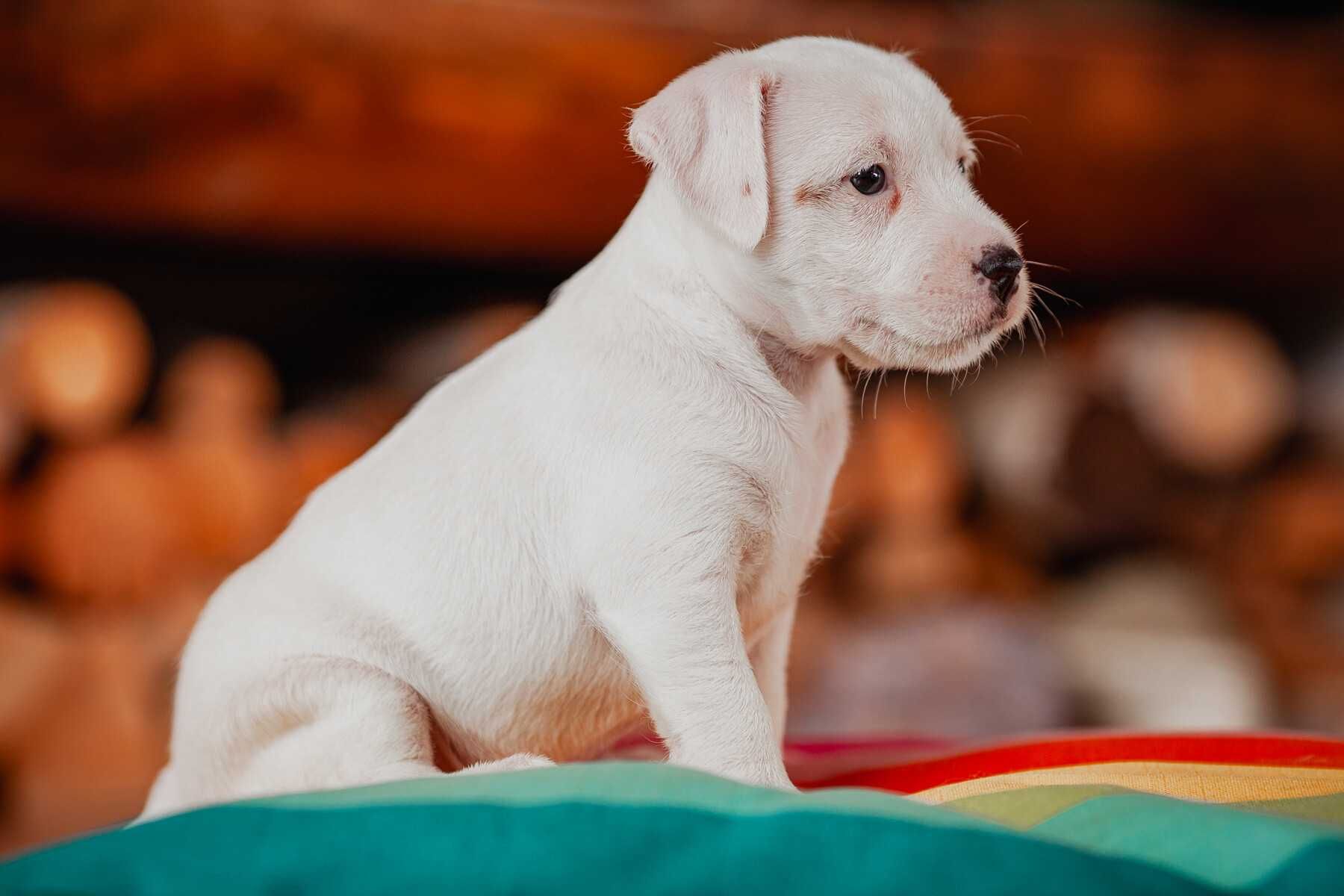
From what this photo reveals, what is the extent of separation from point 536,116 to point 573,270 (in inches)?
17.8

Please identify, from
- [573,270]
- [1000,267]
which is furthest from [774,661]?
[573,270]

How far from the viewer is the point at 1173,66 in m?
2.69

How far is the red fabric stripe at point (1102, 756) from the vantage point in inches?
39.4

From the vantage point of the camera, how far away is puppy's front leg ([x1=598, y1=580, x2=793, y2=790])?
0.90 metres

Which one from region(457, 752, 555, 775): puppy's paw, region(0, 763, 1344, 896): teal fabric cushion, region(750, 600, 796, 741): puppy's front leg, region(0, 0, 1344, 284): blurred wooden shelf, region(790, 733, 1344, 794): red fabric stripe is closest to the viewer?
region(0, 763, 1344, 896): teal fabric cushion

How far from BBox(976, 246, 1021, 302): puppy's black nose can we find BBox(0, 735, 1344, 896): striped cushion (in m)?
0.39

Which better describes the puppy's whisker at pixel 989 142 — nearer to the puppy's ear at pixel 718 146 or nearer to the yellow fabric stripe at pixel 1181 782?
the puppy's ear at pixel 718 146

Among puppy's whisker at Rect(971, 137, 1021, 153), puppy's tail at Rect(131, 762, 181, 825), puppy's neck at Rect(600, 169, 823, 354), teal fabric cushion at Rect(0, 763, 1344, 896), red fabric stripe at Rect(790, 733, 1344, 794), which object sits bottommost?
puppy's tail at Rect(131, 762, 181, 825)

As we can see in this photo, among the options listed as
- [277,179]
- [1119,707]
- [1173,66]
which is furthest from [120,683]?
[1173,66]

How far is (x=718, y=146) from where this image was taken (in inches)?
38.6

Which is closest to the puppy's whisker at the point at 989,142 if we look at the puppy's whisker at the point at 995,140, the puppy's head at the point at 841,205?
the puppy's whisker at the point at 995,140

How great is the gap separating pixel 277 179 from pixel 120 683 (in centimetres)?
89

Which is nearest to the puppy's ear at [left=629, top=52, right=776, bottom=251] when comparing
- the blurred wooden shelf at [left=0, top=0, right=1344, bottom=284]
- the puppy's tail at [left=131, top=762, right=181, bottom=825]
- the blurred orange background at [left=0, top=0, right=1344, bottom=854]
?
the puppy's tail at [left=131, top=762, right=181, bottom=825]

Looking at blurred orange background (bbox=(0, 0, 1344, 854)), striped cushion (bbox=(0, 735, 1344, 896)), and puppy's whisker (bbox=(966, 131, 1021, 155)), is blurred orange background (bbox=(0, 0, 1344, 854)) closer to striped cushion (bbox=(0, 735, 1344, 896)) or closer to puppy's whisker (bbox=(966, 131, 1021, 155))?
puppy's whisker (bbox=(966, 131, 1021, 155))
